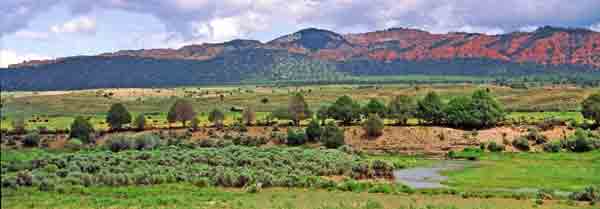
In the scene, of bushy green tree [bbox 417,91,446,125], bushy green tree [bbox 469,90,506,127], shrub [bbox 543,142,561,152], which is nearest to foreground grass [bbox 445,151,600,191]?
shrub [bbox 543,142,561,152]

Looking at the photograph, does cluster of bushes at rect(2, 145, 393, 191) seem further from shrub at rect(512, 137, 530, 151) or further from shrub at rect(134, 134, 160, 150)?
shrub at rect(512, 137, 530, 151)

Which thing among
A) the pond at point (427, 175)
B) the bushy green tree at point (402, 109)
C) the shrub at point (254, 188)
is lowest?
the pond at point (427, 175)

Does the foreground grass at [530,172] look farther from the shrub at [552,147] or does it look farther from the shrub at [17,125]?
the shrub at [17,125]

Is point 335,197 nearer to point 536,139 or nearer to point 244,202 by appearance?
point 244,202

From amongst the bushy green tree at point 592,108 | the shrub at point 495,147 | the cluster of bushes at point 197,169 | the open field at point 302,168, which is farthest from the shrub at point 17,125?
the bushy green tree at point 592,108

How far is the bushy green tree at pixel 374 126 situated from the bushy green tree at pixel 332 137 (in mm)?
4842

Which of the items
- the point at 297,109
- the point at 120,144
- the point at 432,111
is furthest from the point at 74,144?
the point at 432,111

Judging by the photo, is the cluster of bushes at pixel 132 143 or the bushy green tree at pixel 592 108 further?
the bushy green tree at pixel 592 108

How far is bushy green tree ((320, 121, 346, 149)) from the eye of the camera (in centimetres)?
11231

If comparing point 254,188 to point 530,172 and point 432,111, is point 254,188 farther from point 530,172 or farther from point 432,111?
point 432,111

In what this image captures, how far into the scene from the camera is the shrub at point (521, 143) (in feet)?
356

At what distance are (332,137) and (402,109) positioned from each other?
19393 millimetres

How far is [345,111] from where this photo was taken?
12838cm

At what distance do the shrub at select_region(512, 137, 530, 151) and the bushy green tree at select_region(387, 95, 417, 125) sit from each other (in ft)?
68.8
